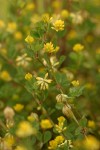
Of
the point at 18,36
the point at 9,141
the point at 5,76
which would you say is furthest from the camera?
the point at 18,36

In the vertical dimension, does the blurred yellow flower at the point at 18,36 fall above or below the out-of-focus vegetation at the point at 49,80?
above

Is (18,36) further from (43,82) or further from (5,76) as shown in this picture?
(43,82)

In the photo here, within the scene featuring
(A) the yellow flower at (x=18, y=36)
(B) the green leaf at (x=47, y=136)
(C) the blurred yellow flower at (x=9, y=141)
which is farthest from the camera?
(A) the yellow flower at (x=18, y=36)

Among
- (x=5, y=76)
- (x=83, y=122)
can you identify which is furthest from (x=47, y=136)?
(x=5, y=76)

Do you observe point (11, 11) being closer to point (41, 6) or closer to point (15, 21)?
point (15, 21)

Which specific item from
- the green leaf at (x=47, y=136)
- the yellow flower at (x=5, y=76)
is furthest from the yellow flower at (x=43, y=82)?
the yellow flower at (x=5, y=76)

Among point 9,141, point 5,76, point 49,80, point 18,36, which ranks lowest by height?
point 9,141

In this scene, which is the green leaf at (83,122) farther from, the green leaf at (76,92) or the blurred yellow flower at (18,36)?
the blurred yellow flower at (18,36)

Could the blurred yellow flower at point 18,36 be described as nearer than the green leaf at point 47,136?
No

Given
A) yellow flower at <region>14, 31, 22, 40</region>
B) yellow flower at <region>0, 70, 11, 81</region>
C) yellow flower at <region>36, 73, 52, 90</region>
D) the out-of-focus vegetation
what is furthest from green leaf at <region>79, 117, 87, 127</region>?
yellow flower at <region>14, 31, 22, 40</region>
